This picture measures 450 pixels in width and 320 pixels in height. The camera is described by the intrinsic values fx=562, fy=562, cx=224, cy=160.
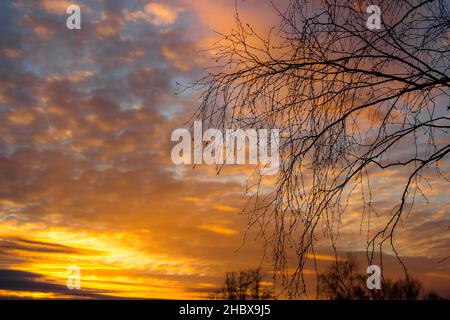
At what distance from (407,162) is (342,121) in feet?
2.17

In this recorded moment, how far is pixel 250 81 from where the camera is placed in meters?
4.79

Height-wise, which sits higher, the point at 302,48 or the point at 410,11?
the point at 410,11
